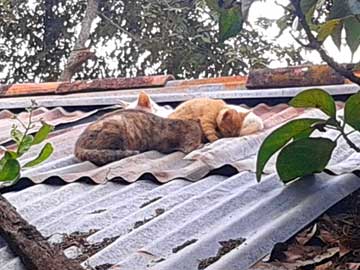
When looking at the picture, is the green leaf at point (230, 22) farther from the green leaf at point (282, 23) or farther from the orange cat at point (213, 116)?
the orange cat at point (213, 116)

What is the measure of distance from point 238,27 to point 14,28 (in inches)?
308

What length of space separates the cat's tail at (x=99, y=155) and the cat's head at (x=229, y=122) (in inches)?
22.3

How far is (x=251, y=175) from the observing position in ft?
6.84

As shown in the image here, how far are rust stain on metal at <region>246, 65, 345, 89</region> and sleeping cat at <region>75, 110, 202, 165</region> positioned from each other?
641 mm

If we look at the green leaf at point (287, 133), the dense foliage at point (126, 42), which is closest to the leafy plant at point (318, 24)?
the green leaf at point (287, 133)

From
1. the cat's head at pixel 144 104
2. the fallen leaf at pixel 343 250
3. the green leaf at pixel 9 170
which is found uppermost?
the green leaf at pixel 9 170

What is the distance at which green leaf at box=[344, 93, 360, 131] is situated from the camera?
1380 millimetres

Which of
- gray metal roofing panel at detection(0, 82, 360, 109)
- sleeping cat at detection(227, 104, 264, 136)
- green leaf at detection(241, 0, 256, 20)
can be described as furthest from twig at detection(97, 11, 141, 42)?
green leaf at detection(241, 0, 256, 20)

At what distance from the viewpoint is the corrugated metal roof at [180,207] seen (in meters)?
1.51

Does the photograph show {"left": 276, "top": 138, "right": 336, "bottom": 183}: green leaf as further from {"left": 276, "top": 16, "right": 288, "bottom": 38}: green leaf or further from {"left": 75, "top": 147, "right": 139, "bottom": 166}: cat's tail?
{"left": 75, "top": 147, "right": 139, "bottom": 166}: cat's tail

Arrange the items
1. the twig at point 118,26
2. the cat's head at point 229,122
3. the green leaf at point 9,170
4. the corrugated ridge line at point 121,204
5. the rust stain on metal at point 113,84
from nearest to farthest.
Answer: the green leaf at point 9,170
the corrugated ridge line at point 121,204
the cat's head at point 229,122
the rust stain on metal at point 113,84
the twig at point 118,26

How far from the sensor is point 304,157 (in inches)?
62.7

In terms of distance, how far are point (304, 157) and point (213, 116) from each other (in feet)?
5.40

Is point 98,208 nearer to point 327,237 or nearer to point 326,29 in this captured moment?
point 327,237
